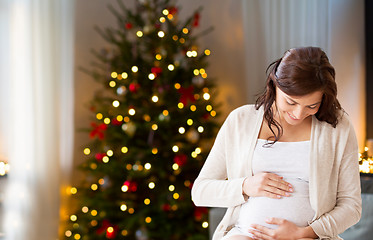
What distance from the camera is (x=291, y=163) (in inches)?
65.4

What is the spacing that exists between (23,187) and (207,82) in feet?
4.46

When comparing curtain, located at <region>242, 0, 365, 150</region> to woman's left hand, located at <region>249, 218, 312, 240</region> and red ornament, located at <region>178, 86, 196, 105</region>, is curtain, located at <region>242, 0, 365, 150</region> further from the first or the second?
woman's left hand, located at <region>249, 218, 312, 240</region>

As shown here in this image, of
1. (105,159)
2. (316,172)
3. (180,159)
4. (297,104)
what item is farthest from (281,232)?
(105,159)

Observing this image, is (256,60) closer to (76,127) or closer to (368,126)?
(368,126)

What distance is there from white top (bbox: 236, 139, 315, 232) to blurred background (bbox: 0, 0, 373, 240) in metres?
1.44

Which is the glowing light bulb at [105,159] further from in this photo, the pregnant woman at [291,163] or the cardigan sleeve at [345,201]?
the cardigan sleeve at [345,201]

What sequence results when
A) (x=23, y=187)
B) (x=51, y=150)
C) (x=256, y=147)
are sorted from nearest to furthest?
(x=256, y=147) < (x=23, y=187) < (x=51, y=150)

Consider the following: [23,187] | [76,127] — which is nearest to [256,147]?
[23,187]

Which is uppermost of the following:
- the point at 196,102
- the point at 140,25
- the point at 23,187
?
the point at 140,25

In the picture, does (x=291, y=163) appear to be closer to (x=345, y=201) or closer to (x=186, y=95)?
(x=345, y=201)


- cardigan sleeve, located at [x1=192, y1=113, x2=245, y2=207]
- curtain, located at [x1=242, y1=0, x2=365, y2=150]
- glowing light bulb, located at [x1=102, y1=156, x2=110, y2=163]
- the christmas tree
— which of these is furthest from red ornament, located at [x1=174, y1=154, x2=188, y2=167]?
cardigan sleeve, located at [x1=192, y1=113, x2=245, y2=207]

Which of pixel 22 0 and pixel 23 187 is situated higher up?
pixel 22 0

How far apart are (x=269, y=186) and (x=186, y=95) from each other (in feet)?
5.02

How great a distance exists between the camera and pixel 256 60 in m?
3.53
